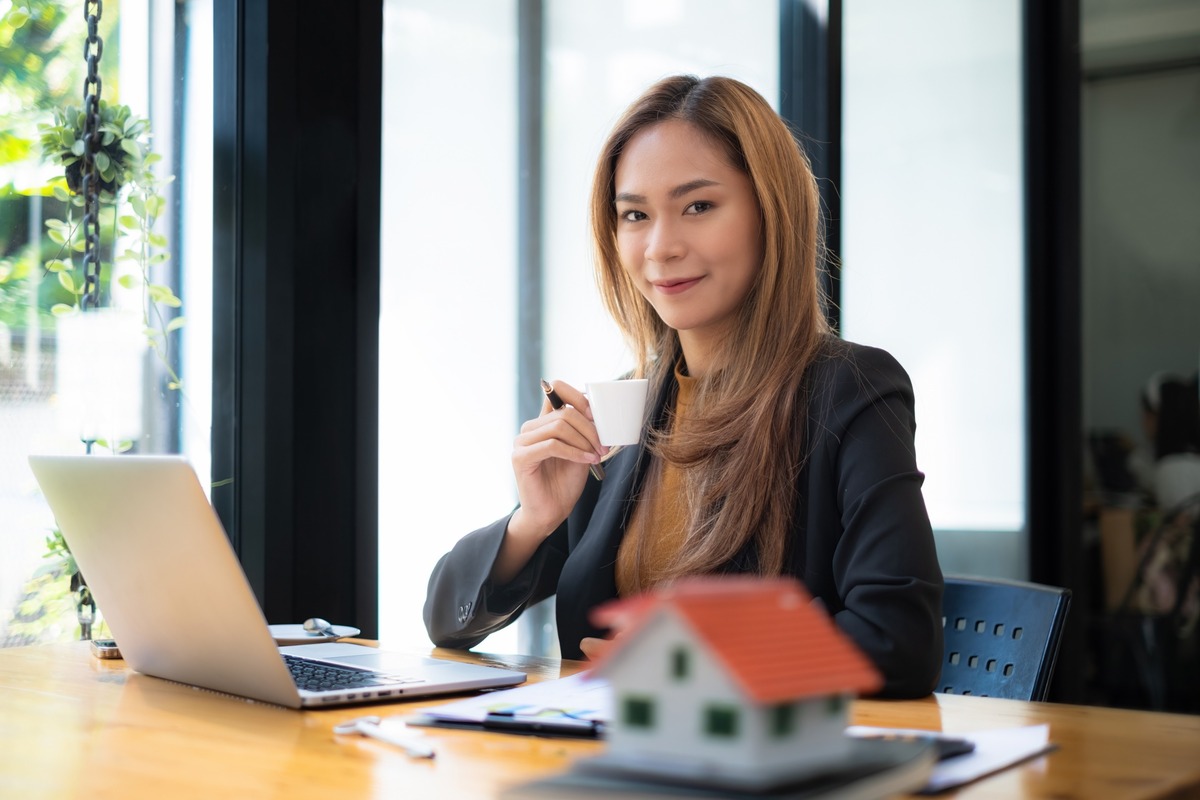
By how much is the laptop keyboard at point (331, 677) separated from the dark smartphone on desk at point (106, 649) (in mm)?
281

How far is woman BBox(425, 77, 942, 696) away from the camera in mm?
1491

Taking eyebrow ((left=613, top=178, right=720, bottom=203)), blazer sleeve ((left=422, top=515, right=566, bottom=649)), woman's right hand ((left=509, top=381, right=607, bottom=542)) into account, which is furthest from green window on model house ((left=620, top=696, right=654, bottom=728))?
eyebrow ((left=613, top=178, right=720, bottom=203))

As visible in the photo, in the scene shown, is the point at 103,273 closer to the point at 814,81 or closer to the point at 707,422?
the point at 707,422

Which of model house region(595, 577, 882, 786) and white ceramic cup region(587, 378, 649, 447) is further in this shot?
white ceramic cup region(587, 378, 649, 447)

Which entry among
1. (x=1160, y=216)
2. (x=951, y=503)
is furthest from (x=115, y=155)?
(x=1160, y=216)

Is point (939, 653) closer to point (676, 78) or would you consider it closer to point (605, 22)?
point (676, 78)

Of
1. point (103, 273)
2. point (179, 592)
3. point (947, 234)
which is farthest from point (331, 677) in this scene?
point (947, 234)

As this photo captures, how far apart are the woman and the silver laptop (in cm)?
32

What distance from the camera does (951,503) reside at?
322 centimetres

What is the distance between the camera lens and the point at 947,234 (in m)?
3.24

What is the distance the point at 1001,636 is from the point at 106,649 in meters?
1.04

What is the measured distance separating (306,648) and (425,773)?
643 mm

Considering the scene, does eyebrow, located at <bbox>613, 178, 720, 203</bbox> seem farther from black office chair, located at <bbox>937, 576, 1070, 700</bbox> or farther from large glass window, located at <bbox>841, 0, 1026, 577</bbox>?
large glass window, located at <bbox>841, 0, 1026, 577</bbox>

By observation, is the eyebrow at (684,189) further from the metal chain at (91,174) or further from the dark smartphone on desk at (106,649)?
the dark smartphone on desk at (106,649)
